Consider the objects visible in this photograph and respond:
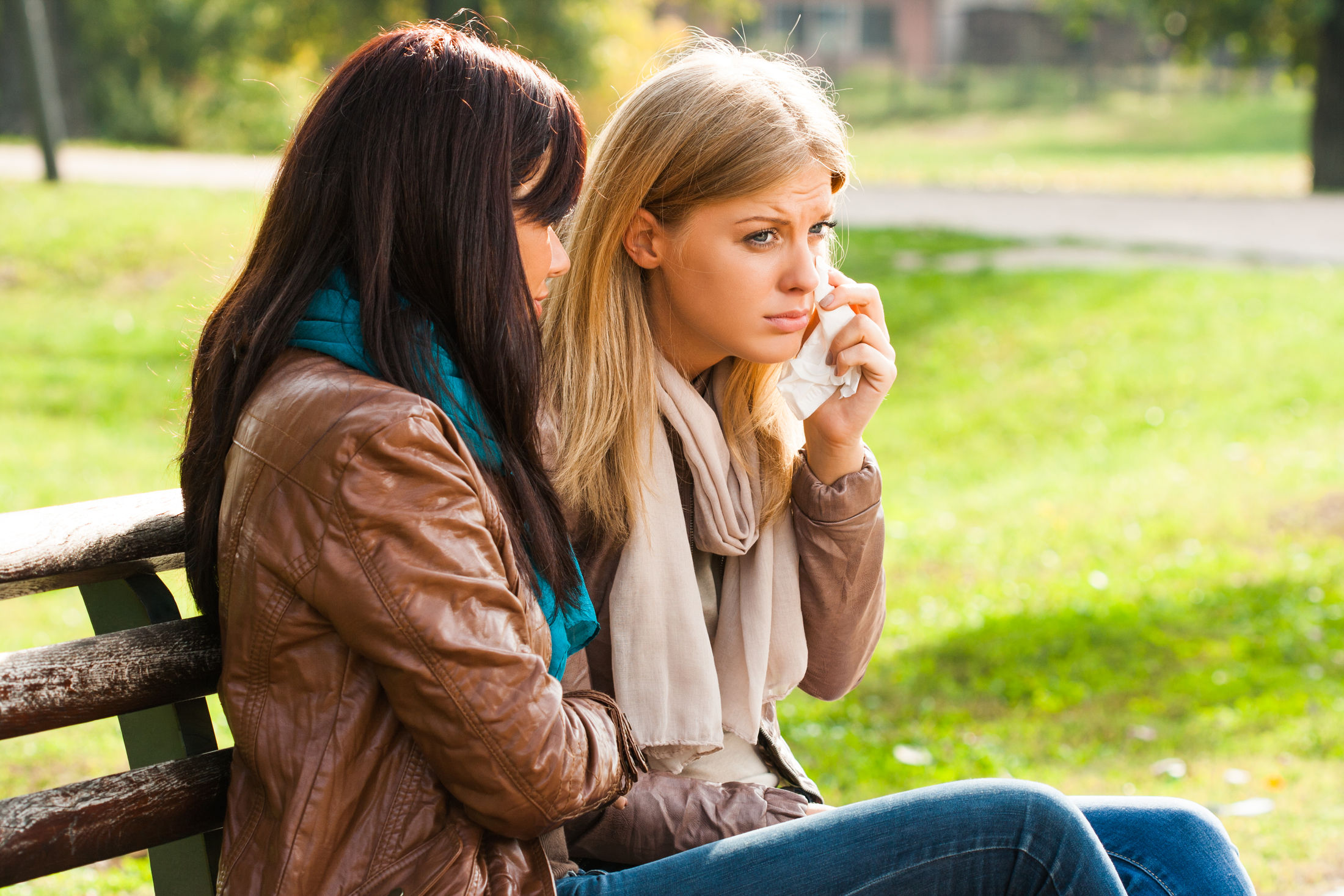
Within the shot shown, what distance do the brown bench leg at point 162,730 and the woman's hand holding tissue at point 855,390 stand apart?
1086 millimetres

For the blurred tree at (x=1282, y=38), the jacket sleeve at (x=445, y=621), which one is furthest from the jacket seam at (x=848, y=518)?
the blurred tree at (x=1282, y=38)

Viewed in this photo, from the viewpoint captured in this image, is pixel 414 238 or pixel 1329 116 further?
pixel 1329 116

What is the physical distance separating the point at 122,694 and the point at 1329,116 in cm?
1923

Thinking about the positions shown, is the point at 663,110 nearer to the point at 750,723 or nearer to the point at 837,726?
the point at 750,723

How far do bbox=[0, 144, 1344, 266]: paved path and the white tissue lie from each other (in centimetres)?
1085

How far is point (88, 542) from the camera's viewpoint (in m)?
1.87

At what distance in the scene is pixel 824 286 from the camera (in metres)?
2.32

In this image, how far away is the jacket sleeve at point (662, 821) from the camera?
6.90 feet

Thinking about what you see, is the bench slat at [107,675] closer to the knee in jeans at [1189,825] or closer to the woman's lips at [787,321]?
the woman's lips at [787,321]

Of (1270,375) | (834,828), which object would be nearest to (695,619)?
(834,828)

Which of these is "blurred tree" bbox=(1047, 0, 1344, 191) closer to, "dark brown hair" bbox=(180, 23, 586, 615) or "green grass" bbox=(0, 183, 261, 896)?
"green grass" bbox=(0, 183, 261, 896)

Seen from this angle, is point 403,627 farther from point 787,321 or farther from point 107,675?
point 787,321

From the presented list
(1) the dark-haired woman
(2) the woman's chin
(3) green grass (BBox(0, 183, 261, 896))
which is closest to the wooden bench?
(1) the dark-haired woman

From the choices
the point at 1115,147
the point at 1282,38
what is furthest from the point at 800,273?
the point at 1115,147
